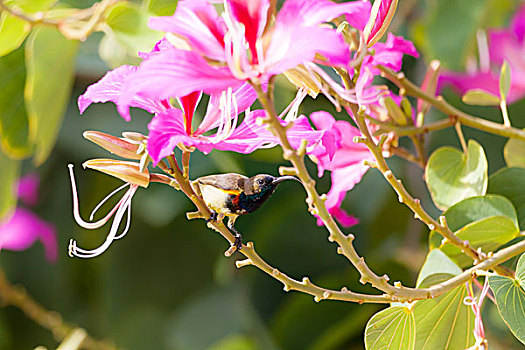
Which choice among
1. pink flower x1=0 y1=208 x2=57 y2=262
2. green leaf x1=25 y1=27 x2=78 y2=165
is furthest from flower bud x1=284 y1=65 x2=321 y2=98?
pink flower x1=0 y1=208 x2=57 y2=262

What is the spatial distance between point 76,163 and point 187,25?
0.58 meters

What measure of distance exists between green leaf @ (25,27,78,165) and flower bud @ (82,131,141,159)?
0.67ft

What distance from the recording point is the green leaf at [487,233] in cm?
24

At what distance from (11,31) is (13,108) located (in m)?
0.13

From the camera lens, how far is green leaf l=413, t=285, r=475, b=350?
0.75ft

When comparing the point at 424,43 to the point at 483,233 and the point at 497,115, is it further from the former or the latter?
the point at 483,233

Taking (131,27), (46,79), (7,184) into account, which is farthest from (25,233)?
(131,27)

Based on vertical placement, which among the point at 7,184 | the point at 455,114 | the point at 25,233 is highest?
the point at 455,114

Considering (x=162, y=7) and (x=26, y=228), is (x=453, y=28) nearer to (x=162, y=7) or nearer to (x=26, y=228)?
(x=162, y=7)

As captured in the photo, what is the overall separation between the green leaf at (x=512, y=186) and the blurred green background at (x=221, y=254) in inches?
7.5

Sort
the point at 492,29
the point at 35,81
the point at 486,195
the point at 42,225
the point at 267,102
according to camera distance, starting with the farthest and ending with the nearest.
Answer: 1. the point at 42,225
2. the point at 492,29
3. the point at 35,81
4. the point at 486,195
5. the point at 267,102

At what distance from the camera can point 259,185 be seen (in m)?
0.20

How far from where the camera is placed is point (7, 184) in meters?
0.48

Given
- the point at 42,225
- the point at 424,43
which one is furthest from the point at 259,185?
the point at 42,225
